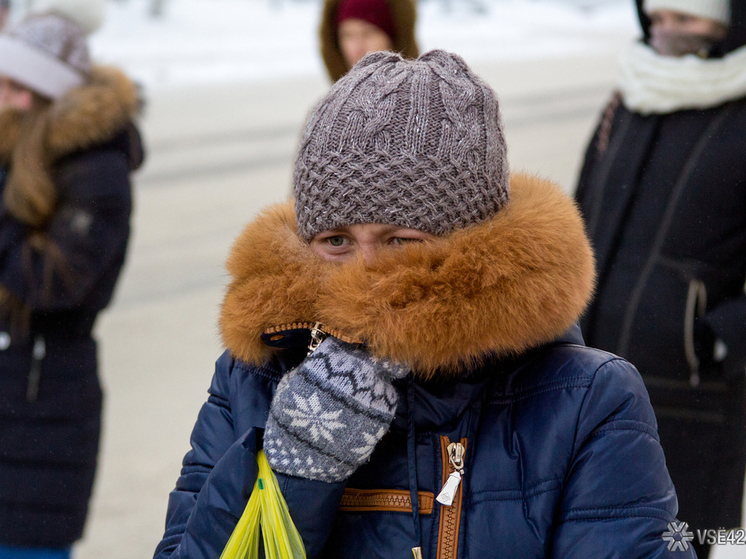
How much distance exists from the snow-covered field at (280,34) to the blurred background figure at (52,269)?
27.2 feet

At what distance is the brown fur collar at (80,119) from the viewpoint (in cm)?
244

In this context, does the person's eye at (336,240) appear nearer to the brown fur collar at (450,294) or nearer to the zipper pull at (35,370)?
the brown fur collar at (450,294)

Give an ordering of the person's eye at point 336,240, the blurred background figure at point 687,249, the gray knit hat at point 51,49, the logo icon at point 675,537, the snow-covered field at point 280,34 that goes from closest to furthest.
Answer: the logo icon at point 675,537
the person's eye at point 336,240
the blurred background figure at point 687,249
the gray knit hat at point 51,49
the snow-covered field at point 280,34

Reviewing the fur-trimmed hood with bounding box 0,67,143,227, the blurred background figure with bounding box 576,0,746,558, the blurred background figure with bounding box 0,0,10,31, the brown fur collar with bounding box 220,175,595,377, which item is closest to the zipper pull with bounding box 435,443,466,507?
the brown fur collar with bounding box 220,175,595,377

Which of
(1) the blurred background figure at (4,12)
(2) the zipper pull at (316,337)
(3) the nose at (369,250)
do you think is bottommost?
(2) the zipper pull at (316,337)

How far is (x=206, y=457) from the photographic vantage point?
1.27 meters

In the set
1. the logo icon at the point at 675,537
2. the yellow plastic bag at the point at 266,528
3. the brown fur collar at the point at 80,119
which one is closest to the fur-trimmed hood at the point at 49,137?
the brown fur collar at the point at 80,119

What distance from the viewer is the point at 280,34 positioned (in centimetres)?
1773

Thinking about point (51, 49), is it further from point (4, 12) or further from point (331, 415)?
point (331, 415)

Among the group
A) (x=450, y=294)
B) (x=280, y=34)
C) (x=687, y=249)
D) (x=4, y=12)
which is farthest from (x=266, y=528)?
(x=280, y=34)

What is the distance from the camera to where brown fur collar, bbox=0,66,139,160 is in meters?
2.44

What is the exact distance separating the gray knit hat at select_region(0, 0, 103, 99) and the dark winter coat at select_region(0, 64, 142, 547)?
0.35 feet

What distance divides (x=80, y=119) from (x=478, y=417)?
1.81 metres

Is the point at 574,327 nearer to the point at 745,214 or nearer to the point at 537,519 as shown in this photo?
the point at 537,519
